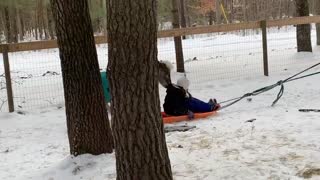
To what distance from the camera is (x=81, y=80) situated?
4.86m

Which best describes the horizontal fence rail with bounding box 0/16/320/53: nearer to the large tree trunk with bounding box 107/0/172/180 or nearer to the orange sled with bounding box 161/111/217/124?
the orange sled with bounding box 161/111/217/124

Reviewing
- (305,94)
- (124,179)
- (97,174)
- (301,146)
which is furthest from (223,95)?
(124,179)

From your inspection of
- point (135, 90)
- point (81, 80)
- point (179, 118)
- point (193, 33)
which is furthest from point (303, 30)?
point (135, 90)

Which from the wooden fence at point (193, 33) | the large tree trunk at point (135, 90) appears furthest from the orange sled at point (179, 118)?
the large tree trunk at point (135, 90)

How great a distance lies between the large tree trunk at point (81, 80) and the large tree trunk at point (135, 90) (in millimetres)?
1644

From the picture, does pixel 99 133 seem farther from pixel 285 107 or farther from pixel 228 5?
pixel 228 5

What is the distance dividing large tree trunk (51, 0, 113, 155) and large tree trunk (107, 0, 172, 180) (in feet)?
5.39

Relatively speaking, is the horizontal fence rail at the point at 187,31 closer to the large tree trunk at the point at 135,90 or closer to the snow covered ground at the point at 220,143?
the snow covered ground at the point at 220,143

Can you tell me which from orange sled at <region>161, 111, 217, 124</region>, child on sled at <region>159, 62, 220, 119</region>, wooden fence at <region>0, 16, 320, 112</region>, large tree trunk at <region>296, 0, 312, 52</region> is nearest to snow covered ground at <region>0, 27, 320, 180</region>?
orange sled at <region>161, 111, 217, 124</region>

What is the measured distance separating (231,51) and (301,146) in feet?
36.4

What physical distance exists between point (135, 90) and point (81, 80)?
1870 mm

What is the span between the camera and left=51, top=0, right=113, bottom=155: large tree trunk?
15.6 ft

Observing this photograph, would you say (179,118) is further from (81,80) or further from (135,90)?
(135,90)

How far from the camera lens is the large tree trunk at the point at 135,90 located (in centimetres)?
303
